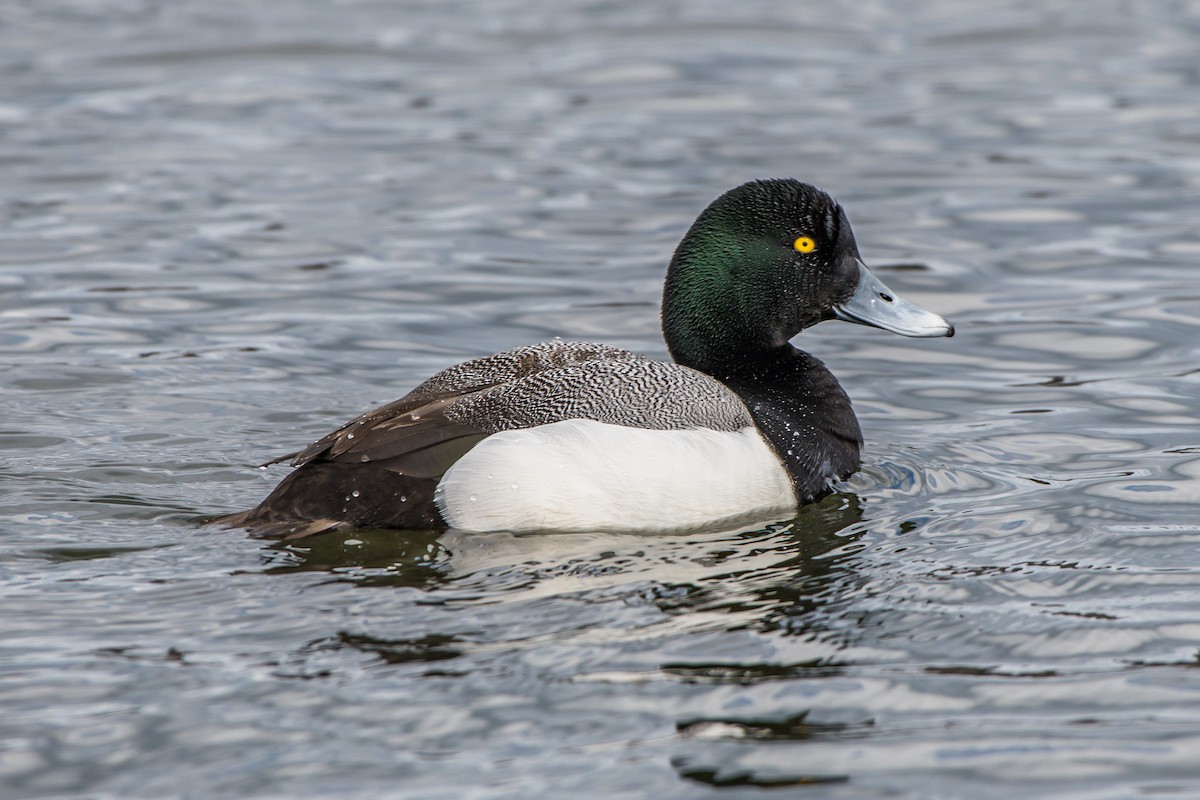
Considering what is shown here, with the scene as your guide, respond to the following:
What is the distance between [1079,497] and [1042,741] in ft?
7.83

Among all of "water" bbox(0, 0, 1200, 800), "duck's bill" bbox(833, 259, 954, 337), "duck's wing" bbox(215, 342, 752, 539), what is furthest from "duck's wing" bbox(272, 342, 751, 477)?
"duck's bill" bbox(833, 259, 954, 337)

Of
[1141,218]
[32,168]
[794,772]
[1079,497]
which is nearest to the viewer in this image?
[794,772]

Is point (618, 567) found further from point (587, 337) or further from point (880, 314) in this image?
point (587, 337)

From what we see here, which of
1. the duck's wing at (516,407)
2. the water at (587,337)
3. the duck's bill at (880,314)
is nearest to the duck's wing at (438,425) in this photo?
the duck's wing at (516,407)

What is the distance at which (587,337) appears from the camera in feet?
30.5

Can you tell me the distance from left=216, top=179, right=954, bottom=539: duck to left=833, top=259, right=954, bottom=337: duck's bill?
0.44 ft

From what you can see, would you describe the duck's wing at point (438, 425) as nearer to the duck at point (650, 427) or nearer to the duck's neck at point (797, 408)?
the duck at point (650, 427)

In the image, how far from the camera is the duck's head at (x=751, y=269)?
22.7 ft

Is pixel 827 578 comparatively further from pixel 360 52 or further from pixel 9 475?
pixel 360 52

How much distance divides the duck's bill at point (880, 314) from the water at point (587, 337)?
58 centimetres

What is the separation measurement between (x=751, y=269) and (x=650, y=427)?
3.63 ft

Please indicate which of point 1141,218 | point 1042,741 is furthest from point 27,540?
point 1141,218

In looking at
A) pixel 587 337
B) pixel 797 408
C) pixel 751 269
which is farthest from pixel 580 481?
pixel 587 337

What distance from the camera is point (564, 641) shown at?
17.0 feet
